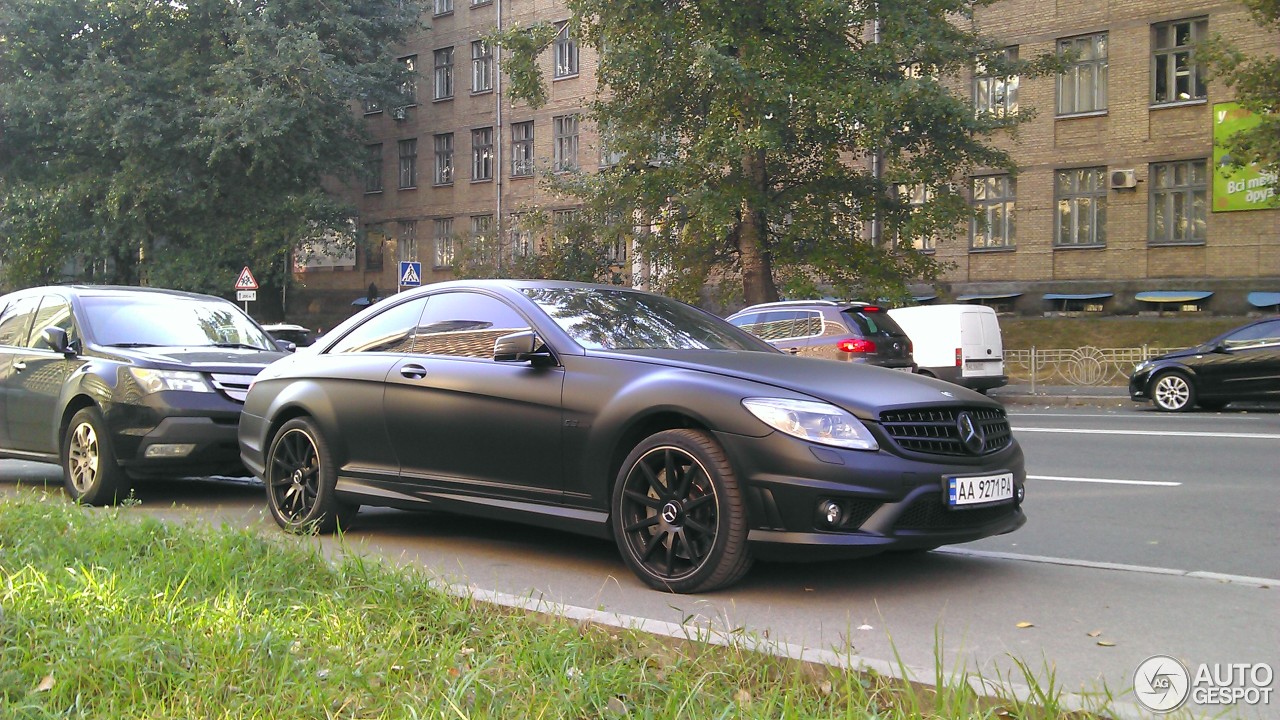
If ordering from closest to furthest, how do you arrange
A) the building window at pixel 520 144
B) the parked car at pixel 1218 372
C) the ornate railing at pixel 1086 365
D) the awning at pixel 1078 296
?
the parked car at pixel 1218 372 < the ornate railing at pixel 1086 365 < the awning at pixel 1078 296 < the building window at pixel 520 144

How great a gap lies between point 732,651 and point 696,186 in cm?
2190

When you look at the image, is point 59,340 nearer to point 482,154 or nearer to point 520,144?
point 520,144

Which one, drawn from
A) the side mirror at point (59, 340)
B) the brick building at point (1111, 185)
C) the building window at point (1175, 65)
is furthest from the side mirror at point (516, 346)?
the building window at point (1175, 65)

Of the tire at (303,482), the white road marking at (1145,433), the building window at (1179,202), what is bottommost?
the white road marking at (1145,433)

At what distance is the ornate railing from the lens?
23609 mm

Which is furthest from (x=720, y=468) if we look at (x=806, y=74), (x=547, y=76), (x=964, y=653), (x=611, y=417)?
(x=547, y=76)

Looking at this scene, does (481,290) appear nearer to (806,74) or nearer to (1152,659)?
(1152,659)

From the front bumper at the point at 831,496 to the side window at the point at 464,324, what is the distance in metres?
1.74

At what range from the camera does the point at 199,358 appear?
8.89 meters

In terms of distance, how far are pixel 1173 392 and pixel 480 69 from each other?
32984 millimetres

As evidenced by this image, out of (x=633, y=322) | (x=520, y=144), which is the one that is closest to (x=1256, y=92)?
(x=633, y=322)

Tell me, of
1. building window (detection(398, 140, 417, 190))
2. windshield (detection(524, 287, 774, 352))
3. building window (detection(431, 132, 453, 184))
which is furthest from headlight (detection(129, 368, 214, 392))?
building window (detection(398, 140, 417, 190))

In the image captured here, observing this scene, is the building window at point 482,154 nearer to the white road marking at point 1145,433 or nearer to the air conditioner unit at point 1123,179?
the air conditioner unit at point 1123,179

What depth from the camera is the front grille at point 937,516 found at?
518 cm
